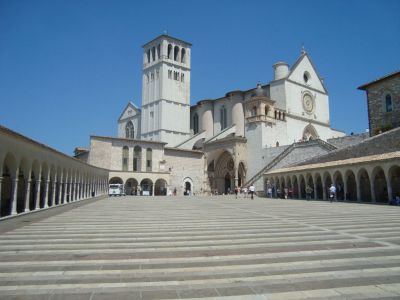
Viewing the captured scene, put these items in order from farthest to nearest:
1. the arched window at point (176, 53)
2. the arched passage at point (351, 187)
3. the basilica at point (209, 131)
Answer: the arched window at point (176, 53) → the basilica at point (209, 131) → the arched passage at point (351, 187)

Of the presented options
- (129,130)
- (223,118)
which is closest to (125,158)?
(223,118)

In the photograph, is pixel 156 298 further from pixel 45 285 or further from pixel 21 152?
pixel 21 152

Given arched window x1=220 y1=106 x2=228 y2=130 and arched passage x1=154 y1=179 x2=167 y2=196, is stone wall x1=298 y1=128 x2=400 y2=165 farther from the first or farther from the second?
arched window x1=220 y1=106 x2=228 y2=130

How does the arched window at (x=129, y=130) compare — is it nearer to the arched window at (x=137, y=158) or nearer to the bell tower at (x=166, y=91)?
the bell tower at (x=166, y=91)

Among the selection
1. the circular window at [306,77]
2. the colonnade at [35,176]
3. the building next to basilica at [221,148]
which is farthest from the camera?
the circular window at [306,77]

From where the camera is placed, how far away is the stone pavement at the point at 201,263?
4355mm

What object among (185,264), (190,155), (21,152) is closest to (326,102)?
(190,155)

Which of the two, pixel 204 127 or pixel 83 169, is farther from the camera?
pixel 204 127

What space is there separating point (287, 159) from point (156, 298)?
124 feet

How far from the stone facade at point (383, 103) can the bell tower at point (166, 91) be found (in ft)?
112

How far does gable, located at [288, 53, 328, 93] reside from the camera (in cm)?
5038

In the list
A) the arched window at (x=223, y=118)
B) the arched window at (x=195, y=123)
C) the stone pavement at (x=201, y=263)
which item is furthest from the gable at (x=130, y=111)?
the stone pavement at (x=201, y=263)

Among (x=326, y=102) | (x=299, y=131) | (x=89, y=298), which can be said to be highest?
(x=326, y=102)

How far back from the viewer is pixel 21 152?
15.1 metres
